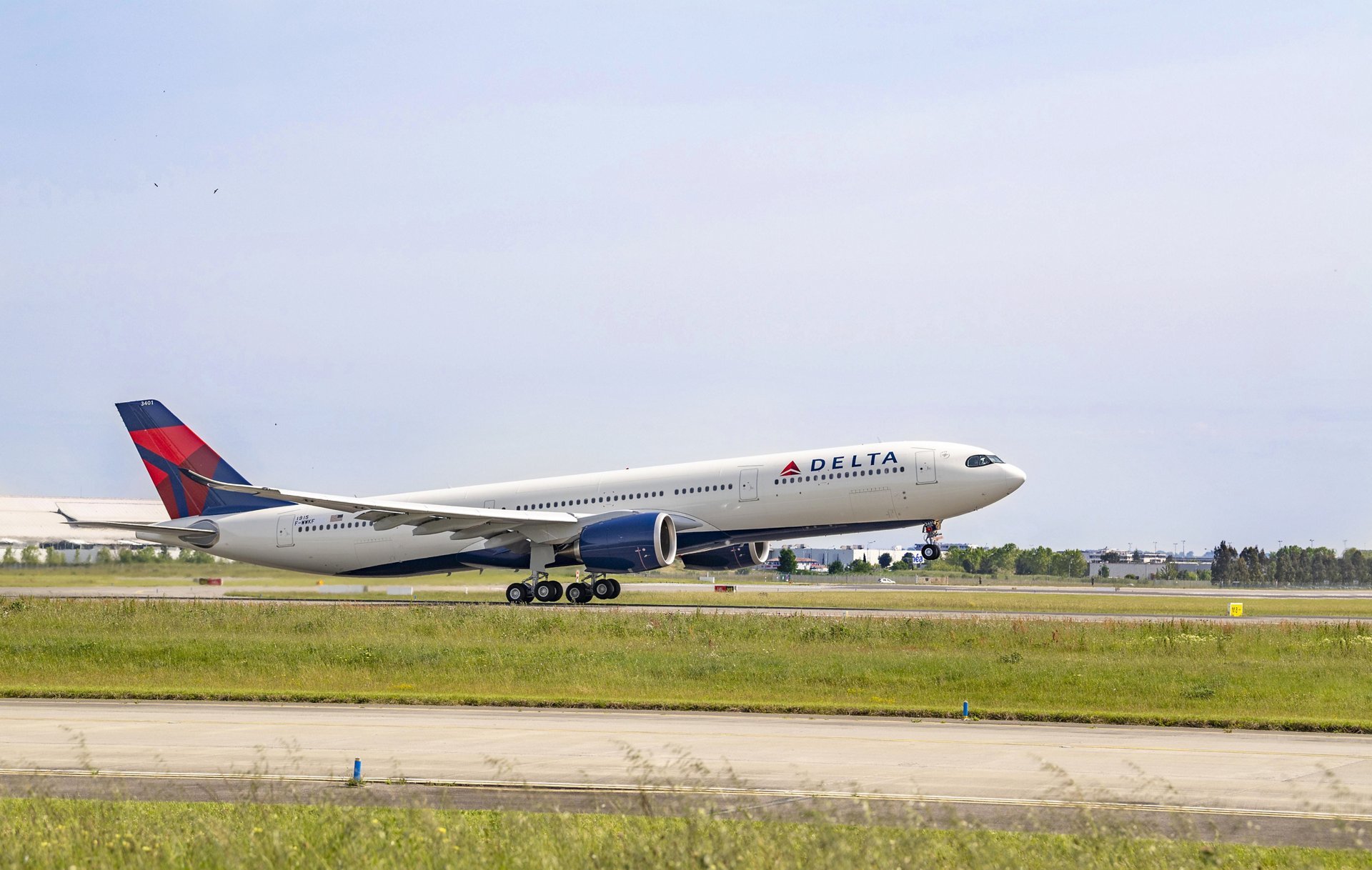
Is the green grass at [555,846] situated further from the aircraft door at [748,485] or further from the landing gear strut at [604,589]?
the landing gear strut at [604,589]

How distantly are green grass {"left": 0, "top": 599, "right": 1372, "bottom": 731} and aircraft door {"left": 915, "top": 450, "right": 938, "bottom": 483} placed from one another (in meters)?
7.52

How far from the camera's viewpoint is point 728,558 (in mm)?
48906

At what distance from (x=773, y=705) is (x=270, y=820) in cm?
1204

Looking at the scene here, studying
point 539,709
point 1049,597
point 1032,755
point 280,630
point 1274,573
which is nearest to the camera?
point 1032,755

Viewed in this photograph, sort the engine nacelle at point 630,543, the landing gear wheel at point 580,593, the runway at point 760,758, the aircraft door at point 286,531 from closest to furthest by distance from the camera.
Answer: the runway at point 760,758, the engine nacelle at point 630,543, the landing gear wheel at point 580,593, the aircraft door at point 286,531

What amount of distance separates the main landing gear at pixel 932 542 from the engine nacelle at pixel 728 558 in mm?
6457

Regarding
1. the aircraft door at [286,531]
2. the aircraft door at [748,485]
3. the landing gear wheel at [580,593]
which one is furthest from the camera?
the aircraft door at [286,531]

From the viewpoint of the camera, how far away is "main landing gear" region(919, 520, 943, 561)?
141 feet

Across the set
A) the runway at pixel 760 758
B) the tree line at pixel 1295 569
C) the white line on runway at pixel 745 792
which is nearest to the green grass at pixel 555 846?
the runway at pixel 760 758

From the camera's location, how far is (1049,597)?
201ft

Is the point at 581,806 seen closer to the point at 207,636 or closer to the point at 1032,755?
the point at 1032,755

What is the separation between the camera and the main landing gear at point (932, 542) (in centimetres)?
4312

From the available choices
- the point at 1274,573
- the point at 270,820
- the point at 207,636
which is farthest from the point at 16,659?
the point at 1274,573

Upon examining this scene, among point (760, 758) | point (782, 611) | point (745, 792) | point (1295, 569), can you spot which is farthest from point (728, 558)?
point (1295, 569)
